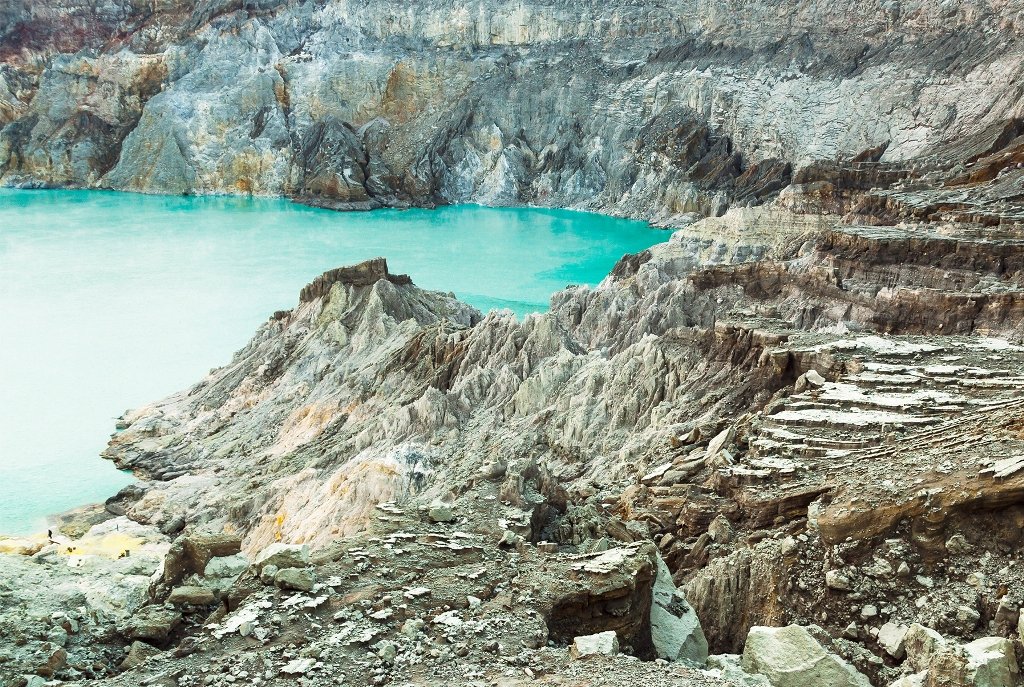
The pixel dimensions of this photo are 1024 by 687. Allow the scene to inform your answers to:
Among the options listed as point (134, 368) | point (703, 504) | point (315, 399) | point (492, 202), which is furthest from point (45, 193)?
point (703, 504)

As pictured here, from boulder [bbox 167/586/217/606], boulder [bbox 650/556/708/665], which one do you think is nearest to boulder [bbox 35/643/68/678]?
boulder [bbox 167/586/217/606]

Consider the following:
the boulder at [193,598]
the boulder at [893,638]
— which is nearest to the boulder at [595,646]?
the boulder at [893,638]

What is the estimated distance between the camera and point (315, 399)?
15453 millimetres

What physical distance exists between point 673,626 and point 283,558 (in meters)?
2.47

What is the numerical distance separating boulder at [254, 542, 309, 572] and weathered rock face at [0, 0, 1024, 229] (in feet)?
116

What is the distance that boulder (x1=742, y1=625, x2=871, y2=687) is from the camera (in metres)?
4.87

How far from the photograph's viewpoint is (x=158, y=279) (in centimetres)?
3084

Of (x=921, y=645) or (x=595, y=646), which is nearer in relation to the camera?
(x=595, y=646)

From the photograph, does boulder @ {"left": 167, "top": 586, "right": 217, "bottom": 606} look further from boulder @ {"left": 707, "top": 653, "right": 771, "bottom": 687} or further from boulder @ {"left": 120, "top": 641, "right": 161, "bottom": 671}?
boulder @ {"left": 707, "top": 653, "right": 771, "bottom": 687}

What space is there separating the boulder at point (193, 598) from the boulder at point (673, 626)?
2.67 m

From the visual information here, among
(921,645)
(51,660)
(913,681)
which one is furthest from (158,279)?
(913,681)

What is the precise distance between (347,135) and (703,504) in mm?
47362

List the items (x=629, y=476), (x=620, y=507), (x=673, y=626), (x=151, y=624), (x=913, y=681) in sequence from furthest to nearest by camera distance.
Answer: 1. (x=629, y=476)
2. (x=620, y=507)
3. (x=673, y=626)
4. (x=151, y=624)
5. (x=913, y=681)

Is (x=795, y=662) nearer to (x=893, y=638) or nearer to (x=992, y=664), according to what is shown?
(x=992, y=664)
